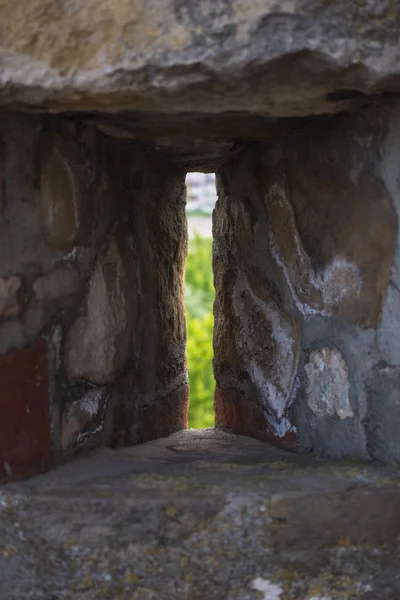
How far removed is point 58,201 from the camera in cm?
100

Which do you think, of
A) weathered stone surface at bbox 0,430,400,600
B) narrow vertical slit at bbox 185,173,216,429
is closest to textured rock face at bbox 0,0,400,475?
weathered stone surface at bbox 0,430,400,600

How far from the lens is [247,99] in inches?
33.0

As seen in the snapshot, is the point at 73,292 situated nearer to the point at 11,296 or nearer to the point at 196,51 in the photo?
the point at 11,296

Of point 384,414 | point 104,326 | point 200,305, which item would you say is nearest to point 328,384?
point 384,414

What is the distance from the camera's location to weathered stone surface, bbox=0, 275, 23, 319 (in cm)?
93

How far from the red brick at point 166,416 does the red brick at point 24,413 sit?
1.11 feet

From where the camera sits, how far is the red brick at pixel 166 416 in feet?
4.37

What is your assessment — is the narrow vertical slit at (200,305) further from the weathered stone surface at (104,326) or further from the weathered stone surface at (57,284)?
the weathered stone surface at (57,284)

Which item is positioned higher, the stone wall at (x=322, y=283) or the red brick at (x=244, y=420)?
the stone wall at (x=322, y=283)

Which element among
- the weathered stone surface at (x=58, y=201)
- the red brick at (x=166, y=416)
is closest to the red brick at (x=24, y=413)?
the weathered stone surface at (x=58, y=201)

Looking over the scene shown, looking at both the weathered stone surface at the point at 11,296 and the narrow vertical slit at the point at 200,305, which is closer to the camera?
the weathered stone surface at the point at 11,296

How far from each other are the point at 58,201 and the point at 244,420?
A: 0.59 metres

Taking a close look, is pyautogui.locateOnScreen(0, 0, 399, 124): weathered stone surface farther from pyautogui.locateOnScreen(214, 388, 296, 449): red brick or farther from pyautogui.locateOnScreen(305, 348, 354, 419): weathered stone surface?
pyautogui.locateOnScreen(214, 388, 296, 449): red brick

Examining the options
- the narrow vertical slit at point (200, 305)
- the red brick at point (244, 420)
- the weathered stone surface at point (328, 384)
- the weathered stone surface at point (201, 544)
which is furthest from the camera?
the narrow vertical slit at point (200, 305)
